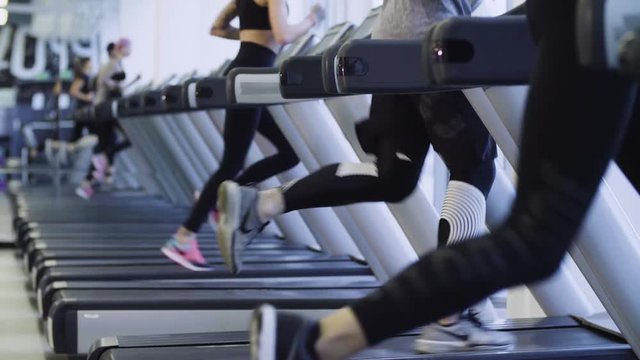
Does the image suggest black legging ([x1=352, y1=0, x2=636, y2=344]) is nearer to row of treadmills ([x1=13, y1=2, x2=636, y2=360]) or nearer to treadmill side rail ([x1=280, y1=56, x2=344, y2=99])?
row of treadmills ([x1=13, y1=2, x2=636, y2=360])

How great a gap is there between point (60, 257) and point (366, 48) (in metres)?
2.79

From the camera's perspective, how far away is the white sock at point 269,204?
8.52 feet

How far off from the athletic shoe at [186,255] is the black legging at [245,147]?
0.32 feet

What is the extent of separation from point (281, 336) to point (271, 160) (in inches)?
116

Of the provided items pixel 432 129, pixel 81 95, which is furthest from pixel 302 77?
pixel 81 95

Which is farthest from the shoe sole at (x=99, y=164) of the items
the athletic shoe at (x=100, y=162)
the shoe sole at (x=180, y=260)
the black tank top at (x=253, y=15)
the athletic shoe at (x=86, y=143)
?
the black tank top at (x=253, y=15)

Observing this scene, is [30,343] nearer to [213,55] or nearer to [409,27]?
[409,27]

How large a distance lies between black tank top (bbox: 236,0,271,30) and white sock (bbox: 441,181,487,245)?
74.3 inches

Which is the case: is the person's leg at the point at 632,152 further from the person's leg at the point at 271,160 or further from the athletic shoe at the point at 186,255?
the athletic shoe at the point at 186,255

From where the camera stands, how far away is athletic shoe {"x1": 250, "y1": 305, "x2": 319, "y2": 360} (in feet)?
4.31

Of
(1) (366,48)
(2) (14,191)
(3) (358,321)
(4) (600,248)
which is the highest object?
(1) (366,48)

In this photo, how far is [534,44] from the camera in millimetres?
1483

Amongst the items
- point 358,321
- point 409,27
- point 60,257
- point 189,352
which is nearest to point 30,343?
point 60,257

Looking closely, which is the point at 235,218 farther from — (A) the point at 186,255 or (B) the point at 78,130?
(B) the point at 78,130
